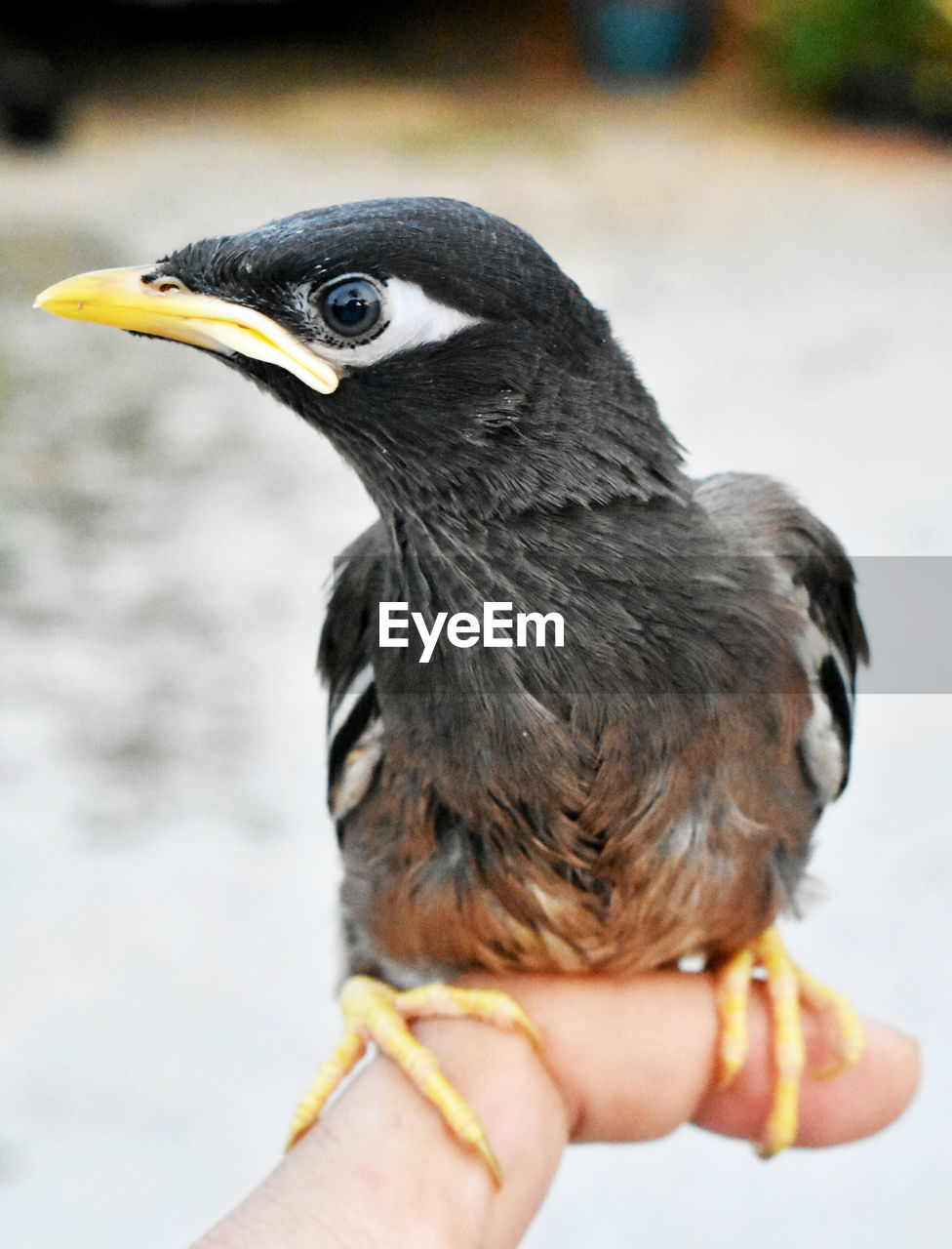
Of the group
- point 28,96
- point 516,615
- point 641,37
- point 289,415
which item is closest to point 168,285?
point 516,615

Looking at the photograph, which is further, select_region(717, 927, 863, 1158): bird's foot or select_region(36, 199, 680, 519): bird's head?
select_region(717, 927, 863, 1158): bird's foot

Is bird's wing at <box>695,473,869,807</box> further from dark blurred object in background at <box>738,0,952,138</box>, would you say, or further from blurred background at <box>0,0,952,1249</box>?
dark blurred object in background at <box>738,0,952,138</box>

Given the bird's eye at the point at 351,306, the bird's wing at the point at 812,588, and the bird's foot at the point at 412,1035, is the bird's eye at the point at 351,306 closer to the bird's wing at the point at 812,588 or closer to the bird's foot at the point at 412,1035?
the bird's wing at the point at 812,588

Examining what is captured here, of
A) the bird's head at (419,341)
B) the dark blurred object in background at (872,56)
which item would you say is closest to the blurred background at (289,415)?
the dark blurred object in background at (872,56)

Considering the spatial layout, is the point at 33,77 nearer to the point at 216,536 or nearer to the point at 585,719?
the point at 216,536

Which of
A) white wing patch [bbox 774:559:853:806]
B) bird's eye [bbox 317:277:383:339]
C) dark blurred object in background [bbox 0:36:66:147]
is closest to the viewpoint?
bird's eye [bbox 317:277:383:339]

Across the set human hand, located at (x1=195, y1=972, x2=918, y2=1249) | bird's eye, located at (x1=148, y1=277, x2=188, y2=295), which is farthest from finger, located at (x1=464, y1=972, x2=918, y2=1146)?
bird's eye, located at (x1=148, y1=277, x2=188, y2=295)

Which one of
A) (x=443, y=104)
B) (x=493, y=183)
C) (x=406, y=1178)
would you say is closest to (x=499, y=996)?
(x=406, y=1178)
